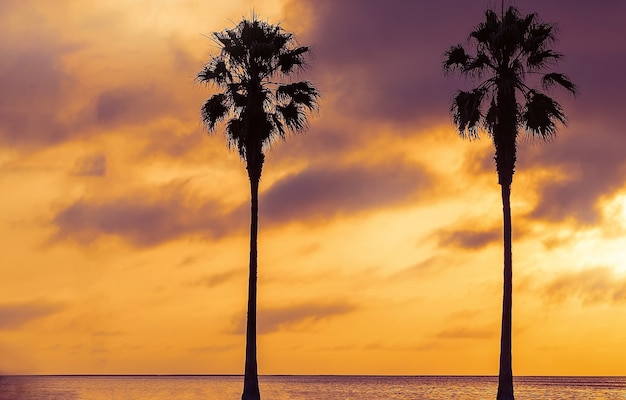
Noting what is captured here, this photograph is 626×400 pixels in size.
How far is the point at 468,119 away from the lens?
4466 centimetres

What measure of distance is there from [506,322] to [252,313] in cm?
1096

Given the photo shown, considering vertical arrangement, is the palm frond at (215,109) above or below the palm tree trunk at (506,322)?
above

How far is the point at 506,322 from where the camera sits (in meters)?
42.4

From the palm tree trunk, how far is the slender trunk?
10.4 m

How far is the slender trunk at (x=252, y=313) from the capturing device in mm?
42906

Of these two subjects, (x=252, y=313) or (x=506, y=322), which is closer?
(x=506, y=322)

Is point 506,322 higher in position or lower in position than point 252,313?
lower

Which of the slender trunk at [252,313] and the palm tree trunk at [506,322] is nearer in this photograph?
the palm tree trunk at [506,322]

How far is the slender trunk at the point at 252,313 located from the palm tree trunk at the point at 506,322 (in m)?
10.4

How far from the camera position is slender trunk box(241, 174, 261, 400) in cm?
4291

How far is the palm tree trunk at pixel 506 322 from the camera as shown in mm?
41875

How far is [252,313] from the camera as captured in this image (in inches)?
1721

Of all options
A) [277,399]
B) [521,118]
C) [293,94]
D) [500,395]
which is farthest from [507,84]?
[277,399]

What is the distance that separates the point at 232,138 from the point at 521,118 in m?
13.3
